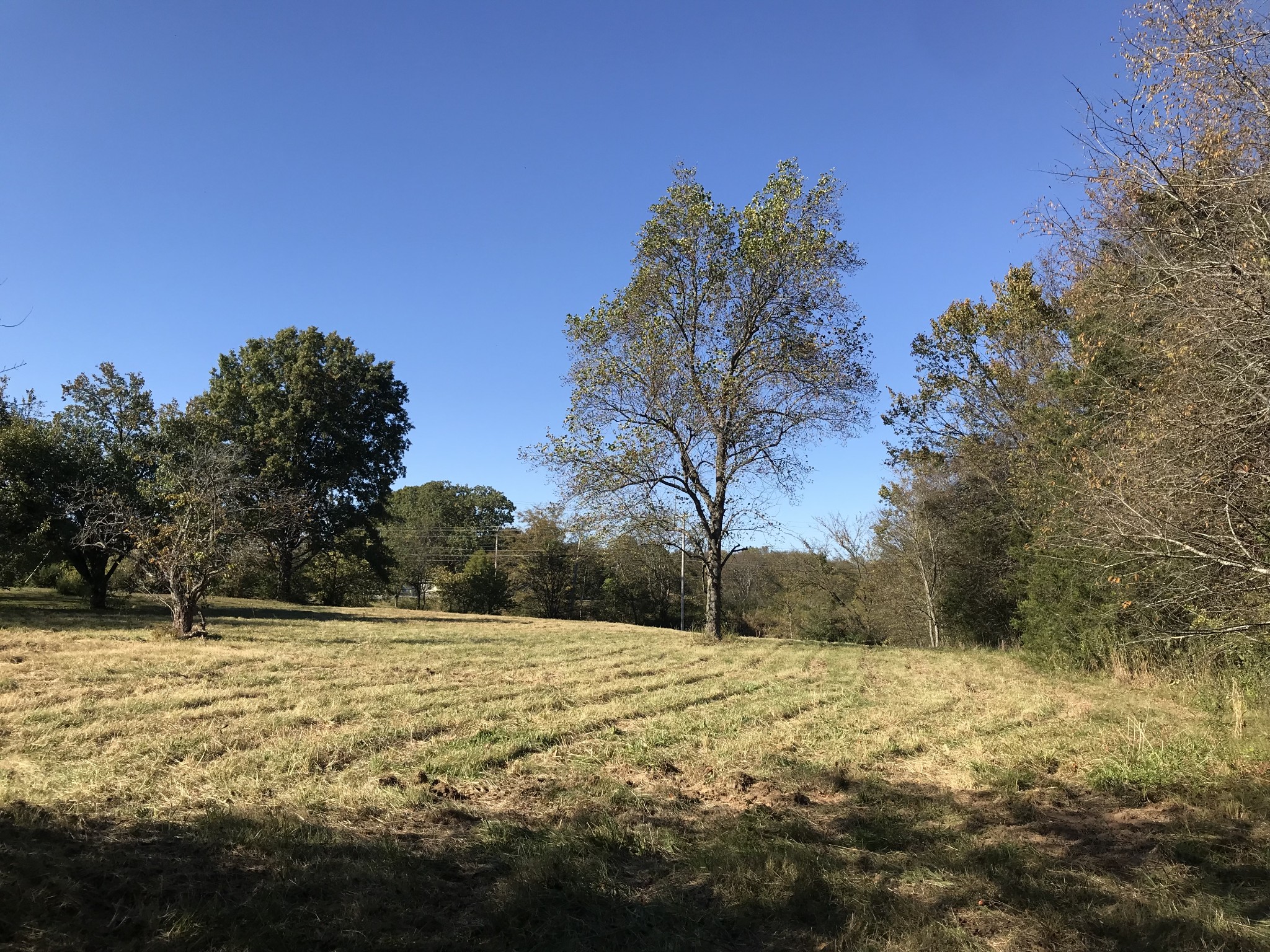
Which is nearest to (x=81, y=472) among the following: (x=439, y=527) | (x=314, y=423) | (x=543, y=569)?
(x=314, y=423)

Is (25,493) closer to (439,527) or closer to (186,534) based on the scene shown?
(186,534)

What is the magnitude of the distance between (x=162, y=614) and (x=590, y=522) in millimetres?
12044

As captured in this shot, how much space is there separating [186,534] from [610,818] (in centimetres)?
1247

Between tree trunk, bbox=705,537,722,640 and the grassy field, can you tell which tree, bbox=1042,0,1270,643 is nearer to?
Result: the grassy field

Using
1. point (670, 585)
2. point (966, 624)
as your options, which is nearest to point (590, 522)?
point (966, 624)

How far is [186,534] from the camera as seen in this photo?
44.1ft

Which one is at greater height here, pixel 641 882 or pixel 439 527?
pixel 439 527

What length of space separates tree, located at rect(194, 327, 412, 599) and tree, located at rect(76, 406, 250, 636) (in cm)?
1055

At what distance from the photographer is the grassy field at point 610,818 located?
9.91 ft

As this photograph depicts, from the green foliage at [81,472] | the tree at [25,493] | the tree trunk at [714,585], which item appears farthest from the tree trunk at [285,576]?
the tree trunk at [714,585]

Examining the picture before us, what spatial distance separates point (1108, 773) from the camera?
17.3ft

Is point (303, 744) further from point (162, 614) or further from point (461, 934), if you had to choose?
point (162, 614)

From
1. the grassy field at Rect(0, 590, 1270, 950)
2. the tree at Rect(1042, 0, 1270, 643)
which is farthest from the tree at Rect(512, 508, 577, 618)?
the tree at Rect(1042, 0, 1270, 643)

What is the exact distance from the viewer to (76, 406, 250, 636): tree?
13125mm
